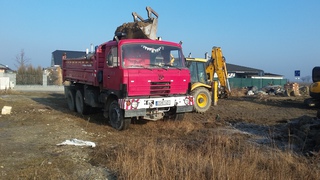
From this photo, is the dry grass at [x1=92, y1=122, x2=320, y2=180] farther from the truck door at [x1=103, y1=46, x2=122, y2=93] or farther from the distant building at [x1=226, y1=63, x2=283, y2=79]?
the distant building at [x1=226, y1=63, x2=283, y2=79]

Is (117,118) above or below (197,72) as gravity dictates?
below

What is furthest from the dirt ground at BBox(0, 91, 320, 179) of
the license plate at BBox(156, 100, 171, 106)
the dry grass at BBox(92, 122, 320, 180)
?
the license plate at BBox(156, 100, 171, 106)

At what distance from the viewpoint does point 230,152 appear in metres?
6.27

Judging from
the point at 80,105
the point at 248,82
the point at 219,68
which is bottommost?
the point at 80,105

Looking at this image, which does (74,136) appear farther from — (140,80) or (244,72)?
(244,72)

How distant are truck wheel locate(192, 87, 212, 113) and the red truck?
11.3ft

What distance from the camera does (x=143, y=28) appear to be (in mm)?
11148

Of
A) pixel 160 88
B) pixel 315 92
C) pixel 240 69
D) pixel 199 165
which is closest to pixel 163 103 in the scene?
pixel 160 88

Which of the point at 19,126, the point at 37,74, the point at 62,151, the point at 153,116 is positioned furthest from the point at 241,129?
the point at 37,74

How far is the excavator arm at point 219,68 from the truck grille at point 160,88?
8.51 meters

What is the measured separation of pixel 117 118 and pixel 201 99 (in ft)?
18.0

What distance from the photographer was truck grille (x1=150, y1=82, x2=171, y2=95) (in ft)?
30.0

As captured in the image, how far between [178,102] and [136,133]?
65.1 inches

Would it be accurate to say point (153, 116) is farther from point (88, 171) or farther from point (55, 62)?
point (55, 62)
